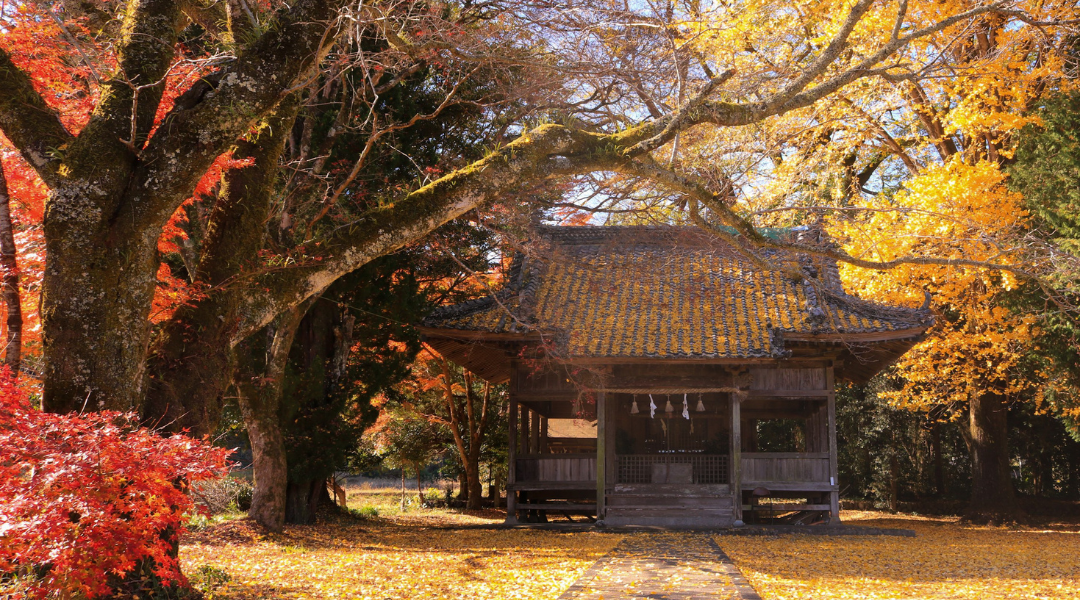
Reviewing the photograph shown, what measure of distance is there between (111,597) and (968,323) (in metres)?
14.4

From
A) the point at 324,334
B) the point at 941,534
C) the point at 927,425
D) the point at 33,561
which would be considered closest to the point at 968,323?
the point at 941,534

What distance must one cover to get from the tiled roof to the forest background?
0.90 m

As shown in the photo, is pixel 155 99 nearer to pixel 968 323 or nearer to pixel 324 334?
pixel 324 334

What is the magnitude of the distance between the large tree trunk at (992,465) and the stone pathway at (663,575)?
8.97 meters

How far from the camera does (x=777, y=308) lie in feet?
41.2

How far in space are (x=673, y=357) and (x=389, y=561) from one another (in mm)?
5328

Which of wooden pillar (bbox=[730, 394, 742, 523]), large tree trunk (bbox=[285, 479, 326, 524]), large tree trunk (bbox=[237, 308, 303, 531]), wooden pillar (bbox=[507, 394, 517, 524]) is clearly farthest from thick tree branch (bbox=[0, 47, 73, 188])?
wooden pillar (bbox=[730, 394, 742, 523])

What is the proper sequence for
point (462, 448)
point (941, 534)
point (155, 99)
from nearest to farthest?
1. point (155, 99)
2. point (941, 534)
3. point (462, 448)

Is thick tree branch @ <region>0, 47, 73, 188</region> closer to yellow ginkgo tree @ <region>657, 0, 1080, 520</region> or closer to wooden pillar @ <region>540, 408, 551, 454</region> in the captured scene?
yellow ginkgo tree @ <region>657, 0, 1080, 520</region>

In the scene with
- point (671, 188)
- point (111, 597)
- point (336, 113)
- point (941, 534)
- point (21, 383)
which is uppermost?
point (336, 113)

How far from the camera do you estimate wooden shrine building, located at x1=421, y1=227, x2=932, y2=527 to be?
1149cm

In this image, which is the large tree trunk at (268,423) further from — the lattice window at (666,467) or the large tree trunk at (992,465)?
the large tree trunk at (992,465)

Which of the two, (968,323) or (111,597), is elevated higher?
(968,323)

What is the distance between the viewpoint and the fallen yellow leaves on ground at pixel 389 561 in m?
6.09
